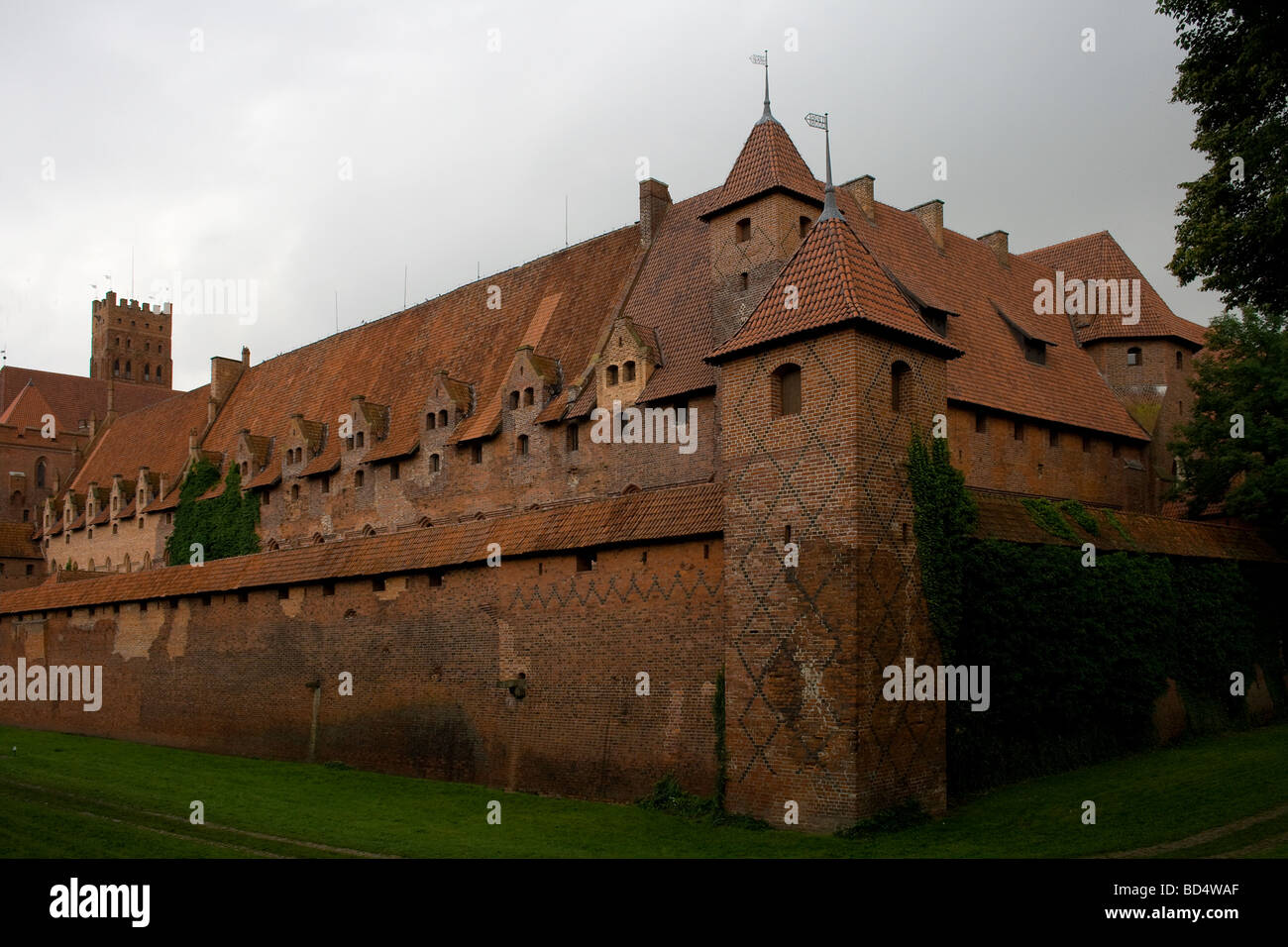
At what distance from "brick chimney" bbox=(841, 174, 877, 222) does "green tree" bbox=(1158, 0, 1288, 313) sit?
39.4ft

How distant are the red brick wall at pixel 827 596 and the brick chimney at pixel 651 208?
16.2 metres

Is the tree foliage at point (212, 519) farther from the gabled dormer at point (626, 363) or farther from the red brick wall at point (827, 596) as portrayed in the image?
the red brick wall at point (827, 596)

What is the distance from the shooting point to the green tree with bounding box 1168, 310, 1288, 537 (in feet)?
92.9

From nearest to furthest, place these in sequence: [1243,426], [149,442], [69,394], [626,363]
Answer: [1243,426] < [626,363] < [149,442] < [69,394]

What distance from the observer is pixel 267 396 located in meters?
48.8

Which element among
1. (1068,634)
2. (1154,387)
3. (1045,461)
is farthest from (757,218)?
(1154,387)

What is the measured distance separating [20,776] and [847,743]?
16.0 m

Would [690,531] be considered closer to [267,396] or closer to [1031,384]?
[1031,384]

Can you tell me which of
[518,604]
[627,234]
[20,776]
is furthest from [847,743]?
[627,234]

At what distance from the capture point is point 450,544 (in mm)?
25344

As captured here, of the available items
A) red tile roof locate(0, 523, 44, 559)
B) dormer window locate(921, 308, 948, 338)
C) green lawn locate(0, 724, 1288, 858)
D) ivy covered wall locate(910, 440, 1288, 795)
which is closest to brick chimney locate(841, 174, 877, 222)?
dormer window locate(921, 308, 948, 338)

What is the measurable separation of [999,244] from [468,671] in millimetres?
22542

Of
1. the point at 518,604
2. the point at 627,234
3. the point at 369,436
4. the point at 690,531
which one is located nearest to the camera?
the point at 690,531

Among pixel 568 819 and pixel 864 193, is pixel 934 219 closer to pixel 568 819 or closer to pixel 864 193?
pixel 864 193
